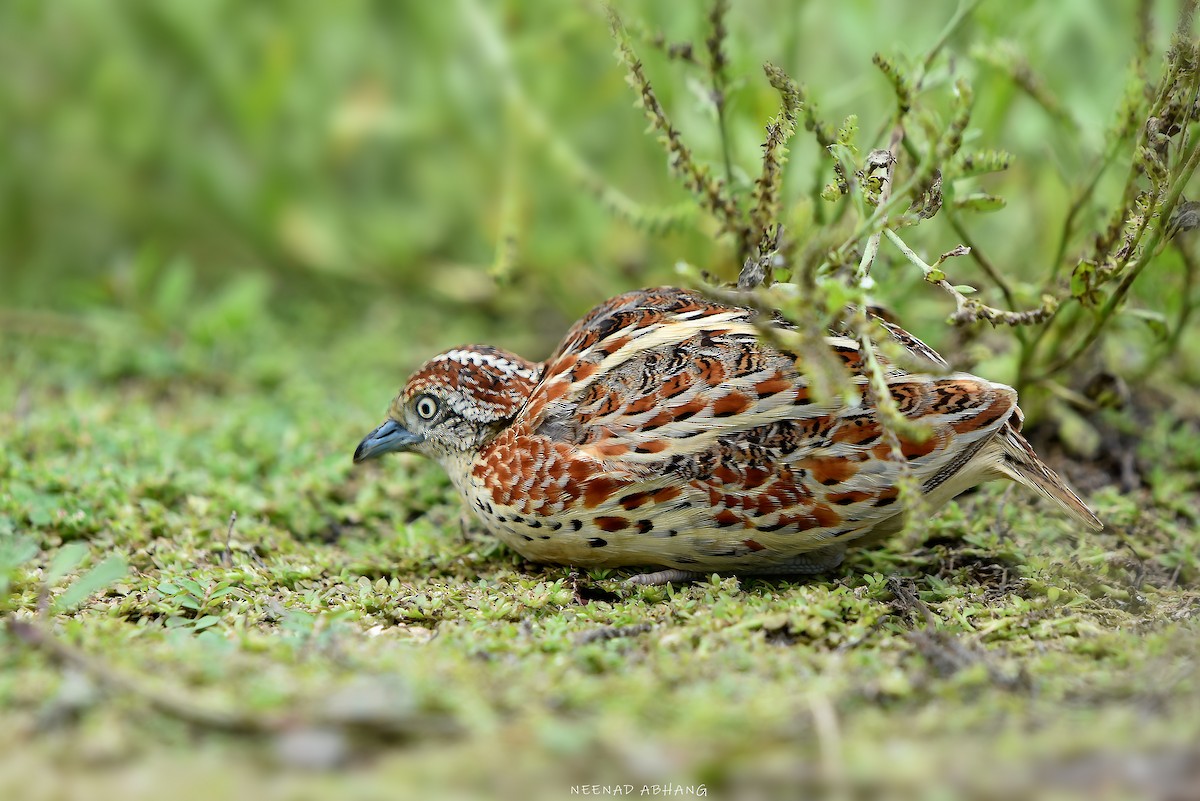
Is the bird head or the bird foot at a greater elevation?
the bird head

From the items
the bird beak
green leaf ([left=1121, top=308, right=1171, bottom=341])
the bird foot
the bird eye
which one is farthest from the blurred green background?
the bird foot

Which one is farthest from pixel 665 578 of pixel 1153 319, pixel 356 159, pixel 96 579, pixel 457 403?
pixel 356 159

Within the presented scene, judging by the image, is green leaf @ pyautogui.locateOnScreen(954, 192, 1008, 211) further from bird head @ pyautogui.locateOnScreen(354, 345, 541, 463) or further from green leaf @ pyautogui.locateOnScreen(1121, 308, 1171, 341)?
bird head @ pyautogui.locateOnScreen(354, 345, 541, 463)

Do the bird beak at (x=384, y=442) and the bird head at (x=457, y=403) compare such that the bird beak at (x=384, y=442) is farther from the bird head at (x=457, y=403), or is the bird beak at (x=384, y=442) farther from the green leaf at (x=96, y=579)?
the green leaf at (x=96, y=579)

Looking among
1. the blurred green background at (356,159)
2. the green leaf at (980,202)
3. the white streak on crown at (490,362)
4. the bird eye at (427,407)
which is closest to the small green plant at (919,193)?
the green leaf at (980,202)

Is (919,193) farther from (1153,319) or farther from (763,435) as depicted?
(1153,319)
